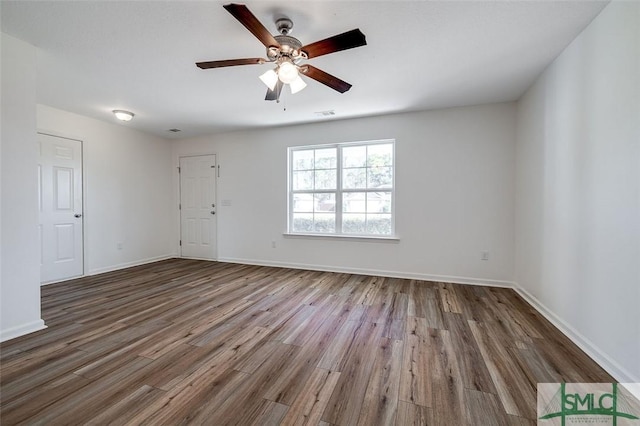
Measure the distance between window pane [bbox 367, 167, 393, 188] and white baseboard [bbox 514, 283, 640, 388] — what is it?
2291 mm

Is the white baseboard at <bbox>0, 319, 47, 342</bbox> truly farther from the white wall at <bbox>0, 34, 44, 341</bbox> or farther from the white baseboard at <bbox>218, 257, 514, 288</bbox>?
the white baseboard at <bbox>218, 257, 514, 288</bbox>

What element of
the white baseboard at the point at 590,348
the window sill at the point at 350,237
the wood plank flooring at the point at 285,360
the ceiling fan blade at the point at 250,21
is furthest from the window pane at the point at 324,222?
the ceiling fan blade at the point at 250,21

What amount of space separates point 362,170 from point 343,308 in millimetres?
2277

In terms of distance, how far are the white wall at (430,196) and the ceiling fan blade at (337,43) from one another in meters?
2.39

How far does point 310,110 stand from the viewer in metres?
3.80

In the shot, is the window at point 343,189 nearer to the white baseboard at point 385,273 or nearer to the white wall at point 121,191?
the white baseboard at point 385,273

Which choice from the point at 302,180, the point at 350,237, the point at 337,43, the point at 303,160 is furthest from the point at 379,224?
the point at 337,43

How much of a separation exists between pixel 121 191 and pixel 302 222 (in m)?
3.28

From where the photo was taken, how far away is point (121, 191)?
4609 millimetres

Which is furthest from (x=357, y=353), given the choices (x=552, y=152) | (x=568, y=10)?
(x=568, y=10)

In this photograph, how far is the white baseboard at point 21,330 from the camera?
210cm

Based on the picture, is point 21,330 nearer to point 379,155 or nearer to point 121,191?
point 121,191

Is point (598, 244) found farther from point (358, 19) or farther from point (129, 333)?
point (129, 333)

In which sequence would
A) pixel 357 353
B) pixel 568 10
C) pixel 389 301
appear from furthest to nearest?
pixel 389 301
pixel 357 353
pixel 568 10
